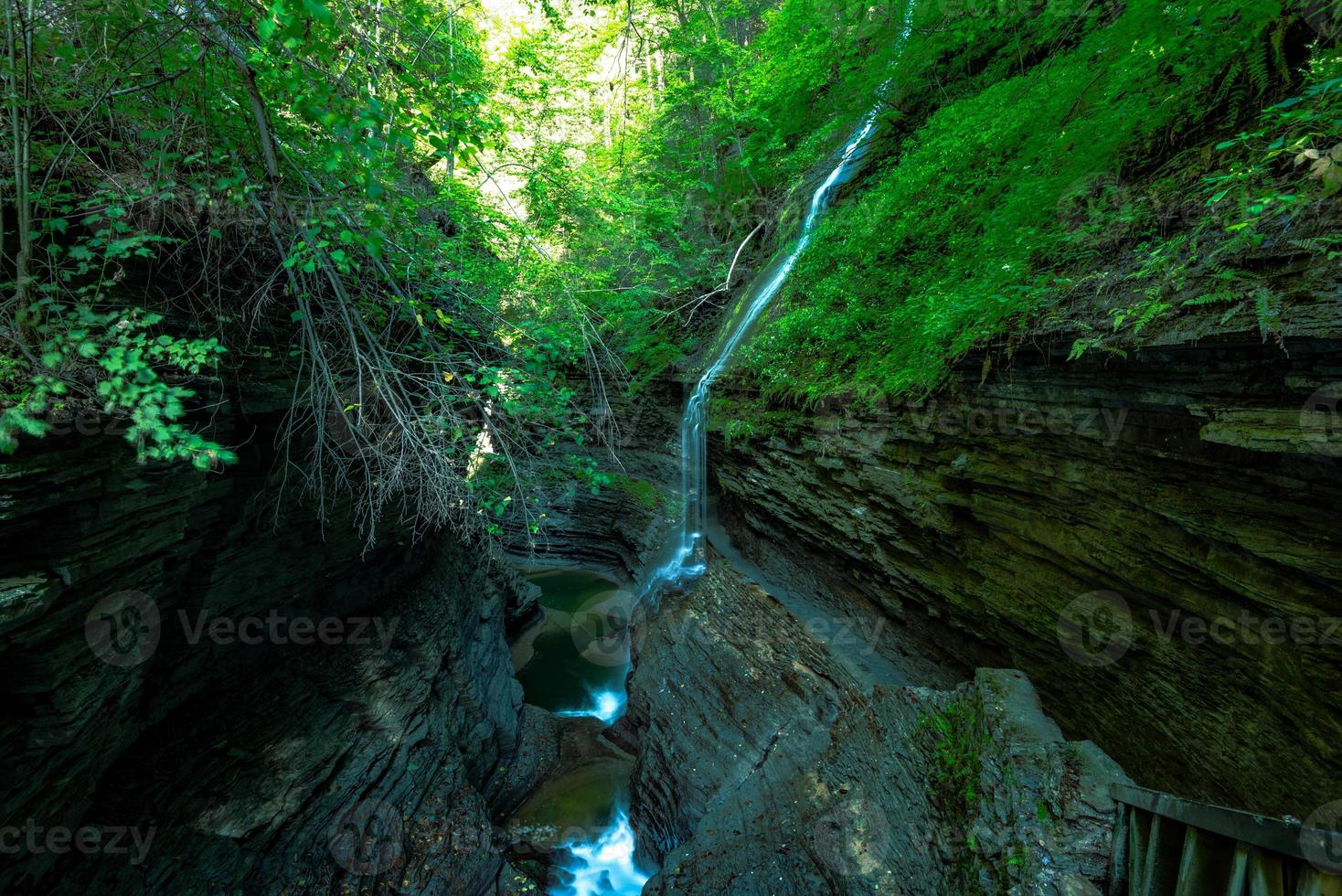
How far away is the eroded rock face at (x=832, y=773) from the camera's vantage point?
290cm

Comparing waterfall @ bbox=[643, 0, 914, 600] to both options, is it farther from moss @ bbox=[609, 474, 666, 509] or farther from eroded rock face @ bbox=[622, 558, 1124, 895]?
eroded rock face @ bbox=[622, 558, 1124, 895]

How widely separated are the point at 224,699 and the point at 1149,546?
24.4 feet

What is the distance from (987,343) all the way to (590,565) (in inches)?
483

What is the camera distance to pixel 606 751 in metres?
8.12

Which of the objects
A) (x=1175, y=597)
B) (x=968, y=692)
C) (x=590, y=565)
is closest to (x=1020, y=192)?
(x=1175, y=597)

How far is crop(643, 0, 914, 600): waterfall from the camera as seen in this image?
30.7ft

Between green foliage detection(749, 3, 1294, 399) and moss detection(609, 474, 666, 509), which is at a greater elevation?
green foliage detection(749, 3, 1294, 399)

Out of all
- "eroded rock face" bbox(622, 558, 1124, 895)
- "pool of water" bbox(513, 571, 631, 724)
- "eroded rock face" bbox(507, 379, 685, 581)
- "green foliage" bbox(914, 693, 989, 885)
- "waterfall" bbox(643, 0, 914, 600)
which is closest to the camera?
"eroded rock face" bbox(622, 558, 1124, 895)

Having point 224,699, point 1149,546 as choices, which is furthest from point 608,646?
point 1149,546

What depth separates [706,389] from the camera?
9828 mm

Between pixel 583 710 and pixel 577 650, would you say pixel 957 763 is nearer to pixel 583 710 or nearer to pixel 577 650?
pixel 583 710

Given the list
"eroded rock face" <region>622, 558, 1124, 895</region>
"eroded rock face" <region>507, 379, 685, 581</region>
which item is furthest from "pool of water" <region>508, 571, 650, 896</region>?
"eroded rock face" <region>507, 379, 685, 581</region>

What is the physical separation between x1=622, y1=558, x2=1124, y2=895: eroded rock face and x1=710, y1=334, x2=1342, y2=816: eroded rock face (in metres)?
0.75

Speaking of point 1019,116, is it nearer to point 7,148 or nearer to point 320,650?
point 7,148
